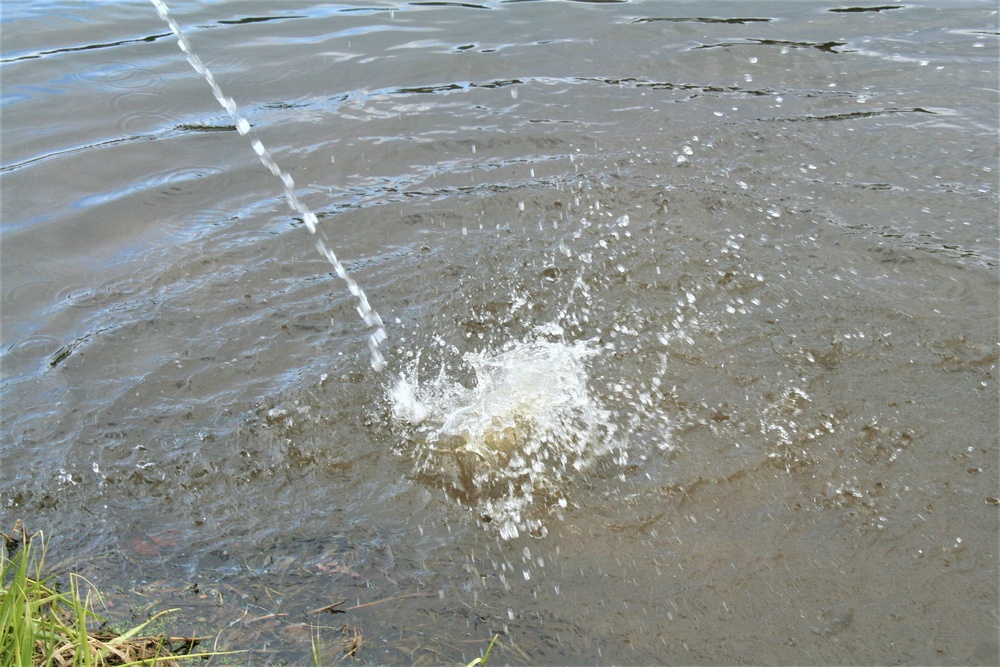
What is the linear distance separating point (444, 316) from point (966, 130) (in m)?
4.14

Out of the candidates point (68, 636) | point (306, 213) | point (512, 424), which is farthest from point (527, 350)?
point (68, 636)

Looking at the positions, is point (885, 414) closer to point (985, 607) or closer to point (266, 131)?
point (985, 607)

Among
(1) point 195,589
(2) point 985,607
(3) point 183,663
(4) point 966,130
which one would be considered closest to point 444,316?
(1) point 195,589

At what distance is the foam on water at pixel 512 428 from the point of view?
11.8 ft

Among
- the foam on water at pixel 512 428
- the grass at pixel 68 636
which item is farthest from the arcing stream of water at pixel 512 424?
the grass at pixel 68 636

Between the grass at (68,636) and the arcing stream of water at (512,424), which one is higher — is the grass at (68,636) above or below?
above

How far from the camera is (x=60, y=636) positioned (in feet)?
8.13

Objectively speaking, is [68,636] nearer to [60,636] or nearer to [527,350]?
[60,636]

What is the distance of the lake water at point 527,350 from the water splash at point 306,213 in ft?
0.24

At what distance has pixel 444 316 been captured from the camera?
4.58 metres

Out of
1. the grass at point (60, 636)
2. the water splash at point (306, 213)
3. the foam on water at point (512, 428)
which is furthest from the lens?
the water splash at point (306, 213)

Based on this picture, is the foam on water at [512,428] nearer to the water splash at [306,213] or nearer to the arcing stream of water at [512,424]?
the arcing stream of water at [512,424]

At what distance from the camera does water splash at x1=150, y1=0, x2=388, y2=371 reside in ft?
14.6

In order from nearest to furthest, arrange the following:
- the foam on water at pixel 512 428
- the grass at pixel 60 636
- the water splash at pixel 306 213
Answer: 1. the grass at pixel 60 636
2. the foam on water at pixel 512 428
3. the water splash at pixel 306 213
